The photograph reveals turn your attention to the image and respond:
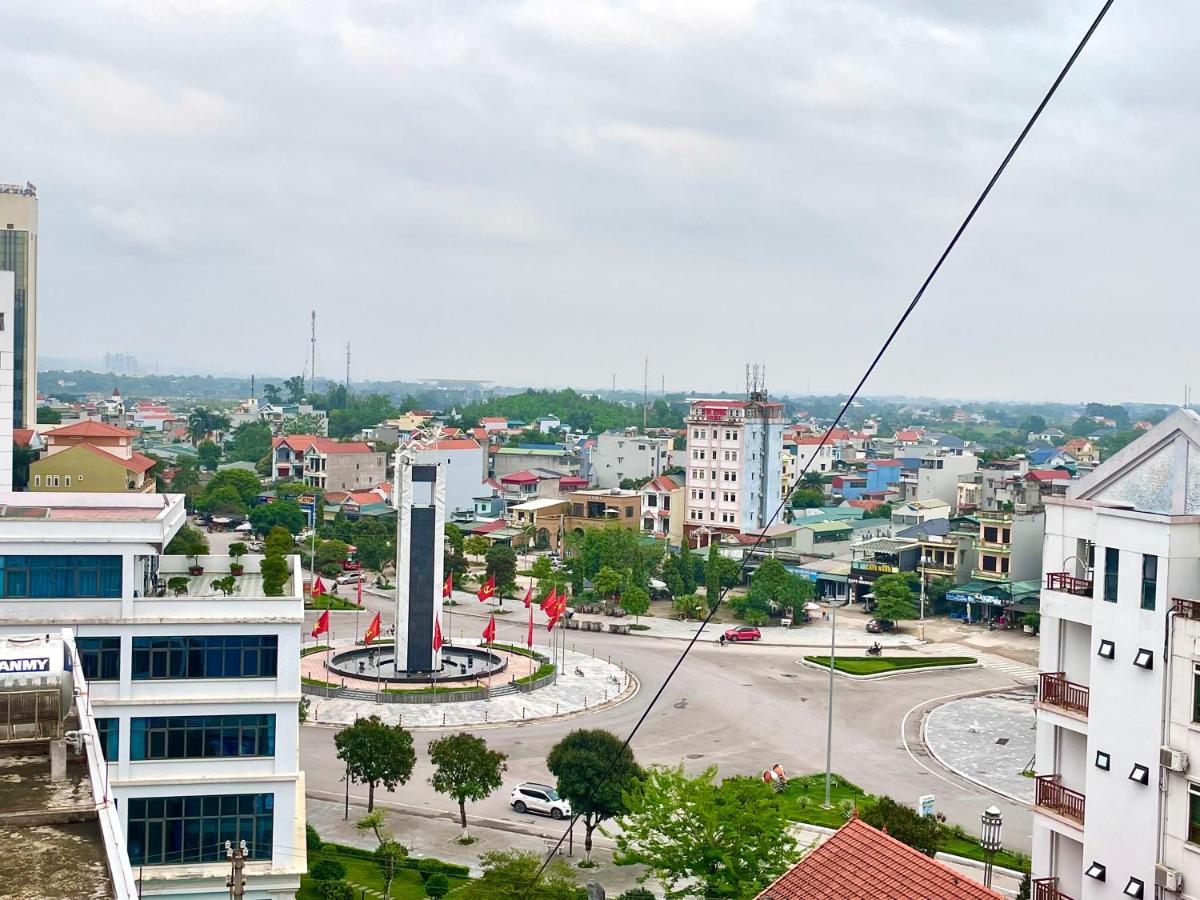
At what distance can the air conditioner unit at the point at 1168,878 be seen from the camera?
1113 cm

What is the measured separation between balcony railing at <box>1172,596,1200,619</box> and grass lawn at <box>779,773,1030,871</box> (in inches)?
346

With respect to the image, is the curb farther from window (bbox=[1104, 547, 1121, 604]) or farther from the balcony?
window (bbox=[1104, 547, 1121, 604])

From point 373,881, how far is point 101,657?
20.2 feet

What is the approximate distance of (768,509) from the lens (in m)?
57.4

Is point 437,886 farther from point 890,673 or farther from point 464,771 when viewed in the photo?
point 890,673

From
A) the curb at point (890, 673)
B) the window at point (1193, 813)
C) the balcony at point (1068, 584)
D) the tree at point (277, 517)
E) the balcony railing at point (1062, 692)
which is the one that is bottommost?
the curb at point (890, 673)

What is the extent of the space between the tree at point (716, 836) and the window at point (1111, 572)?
14.8ft

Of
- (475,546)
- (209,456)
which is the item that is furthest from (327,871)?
(209,456)

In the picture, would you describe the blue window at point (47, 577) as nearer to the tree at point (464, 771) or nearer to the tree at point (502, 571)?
the tree at point (464, 771)

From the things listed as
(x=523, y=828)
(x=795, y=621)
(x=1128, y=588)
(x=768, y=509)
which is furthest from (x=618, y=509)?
(x=1128, y=588)

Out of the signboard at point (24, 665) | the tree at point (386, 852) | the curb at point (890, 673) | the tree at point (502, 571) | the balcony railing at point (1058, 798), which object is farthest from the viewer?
the tree at point (502, 571)

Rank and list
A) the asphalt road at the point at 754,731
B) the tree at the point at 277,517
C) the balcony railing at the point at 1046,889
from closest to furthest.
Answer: the balcony railing at the point at 1046,889
the asphalt road at the point at 754,731
the tree at the point at 277,517

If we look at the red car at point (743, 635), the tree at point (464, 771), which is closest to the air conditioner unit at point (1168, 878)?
the tree at point (464, 771)

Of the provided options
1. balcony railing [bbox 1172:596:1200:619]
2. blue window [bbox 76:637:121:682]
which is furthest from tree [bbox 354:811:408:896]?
balcony railing [bbox 1172:596:1200:619]
